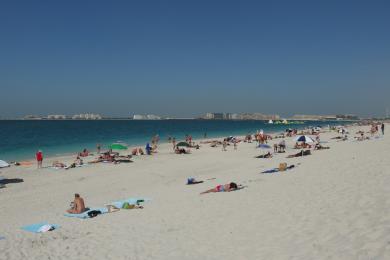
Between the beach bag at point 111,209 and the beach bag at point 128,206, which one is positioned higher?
the beach bag at point 128,206

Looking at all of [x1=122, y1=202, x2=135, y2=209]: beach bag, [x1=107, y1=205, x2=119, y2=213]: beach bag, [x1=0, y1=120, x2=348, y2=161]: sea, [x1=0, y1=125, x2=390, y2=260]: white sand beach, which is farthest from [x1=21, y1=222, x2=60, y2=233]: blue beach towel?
[x1=0, y1=120, x2=348, y2=161]: sea

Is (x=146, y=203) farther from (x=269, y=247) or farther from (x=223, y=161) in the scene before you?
(x=223, y=161)

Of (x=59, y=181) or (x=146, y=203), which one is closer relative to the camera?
(x=146, y=203)

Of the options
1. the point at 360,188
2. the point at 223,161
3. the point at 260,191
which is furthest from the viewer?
the point at 223,161

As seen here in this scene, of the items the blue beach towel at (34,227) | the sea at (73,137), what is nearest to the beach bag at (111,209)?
the blue beach towel at (34,227)

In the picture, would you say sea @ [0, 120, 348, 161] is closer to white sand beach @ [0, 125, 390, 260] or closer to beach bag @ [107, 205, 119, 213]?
white sand beach @ [0, 125, 390, 260]

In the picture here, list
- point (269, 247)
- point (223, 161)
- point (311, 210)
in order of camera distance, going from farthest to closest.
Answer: point (223, 161)
point (311, 210)
point (269, 247)

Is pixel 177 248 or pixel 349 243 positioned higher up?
pixel 349 243

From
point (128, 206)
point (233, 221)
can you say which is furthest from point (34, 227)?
point (233, 221)

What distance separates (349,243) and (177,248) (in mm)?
3121

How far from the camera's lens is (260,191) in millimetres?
11461

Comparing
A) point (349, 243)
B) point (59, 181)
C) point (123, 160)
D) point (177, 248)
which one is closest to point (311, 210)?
point (349, 243)

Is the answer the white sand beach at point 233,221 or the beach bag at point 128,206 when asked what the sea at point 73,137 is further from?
the beach bag at point 128,206

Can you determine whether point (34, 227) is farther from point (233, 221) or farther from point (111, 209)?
point (233, 221)
